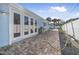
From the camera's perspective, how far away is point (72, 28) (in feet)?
16.5

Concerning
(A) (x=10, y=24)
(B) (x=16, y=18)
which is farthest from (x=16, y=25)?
(B) (x=16, y=18)

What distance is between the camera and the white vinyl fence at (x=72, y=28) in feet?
15.8

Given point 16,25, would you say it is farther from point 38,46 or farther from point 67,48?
point 67,48

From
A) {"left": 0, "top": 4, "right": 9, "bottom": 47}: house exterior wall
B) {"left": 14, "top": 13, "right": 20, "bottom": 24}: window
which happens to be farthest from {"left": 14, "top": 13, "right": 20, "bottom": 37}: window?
{"left": 0, "top": 4, "right": 9, "bottom": 47}: house exterior wall

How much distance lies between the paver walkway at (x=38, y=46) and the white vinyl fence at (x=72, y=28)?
288mm

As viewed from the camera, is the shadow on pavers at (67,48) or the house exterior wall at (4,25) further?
the house exterior wall at (4,25)

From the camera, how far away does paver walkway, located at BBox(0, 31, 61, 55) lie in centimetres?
478

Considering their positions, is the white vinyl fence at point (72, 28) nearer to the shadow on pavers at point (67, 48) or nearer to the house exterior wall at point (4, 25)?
the shadow on pavers at point (67, 48)

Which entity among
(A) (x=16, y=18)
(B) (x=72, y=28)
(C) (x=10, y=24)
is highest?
(A) (x=16, y=18)

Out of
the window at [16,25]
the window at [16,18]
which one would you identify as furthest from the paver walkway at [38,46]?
the window at [16,18]

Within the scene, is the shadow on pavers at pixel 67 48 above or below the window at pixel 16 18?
below

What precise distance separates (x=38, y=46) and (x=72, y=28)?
1.03 metres
